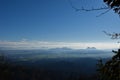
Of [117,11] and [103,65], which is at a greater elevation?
[117,11]

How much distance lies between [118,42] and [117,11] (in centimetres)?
77

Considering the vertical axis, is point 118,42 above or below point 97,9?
below

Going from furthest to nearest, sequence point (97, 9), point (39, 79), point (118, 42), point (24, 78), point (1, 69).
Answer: point (39, 79), point (24, 78), point (1, 69), point (118, 42), point (97, 9)

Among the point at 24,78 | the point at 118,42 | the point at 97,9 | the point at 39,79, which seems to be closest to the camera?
the point at 97,9

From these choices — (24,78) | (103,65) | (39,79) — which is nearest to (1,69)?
(103,65)

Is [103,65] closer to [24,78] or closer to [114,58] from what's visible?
[114,58]

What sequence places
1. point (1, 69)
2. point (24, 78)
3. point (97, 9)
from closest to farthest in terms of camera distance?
1. point (97, 9)
2. point (1, 69)
3. point (24, 78)

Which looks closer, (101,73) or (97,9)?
(97,9)

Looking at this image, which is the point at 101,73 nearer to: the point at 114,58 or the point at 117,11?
the point at 114,58

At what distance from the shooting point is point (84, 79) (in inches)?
4749

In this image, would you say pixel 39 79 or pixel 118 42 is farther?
pixel 39 79

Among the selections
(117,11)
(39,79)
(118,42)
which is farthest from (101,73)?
(39,79)

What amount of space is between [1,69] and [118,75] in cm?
3461

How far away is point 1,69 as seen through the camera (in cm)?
4075
